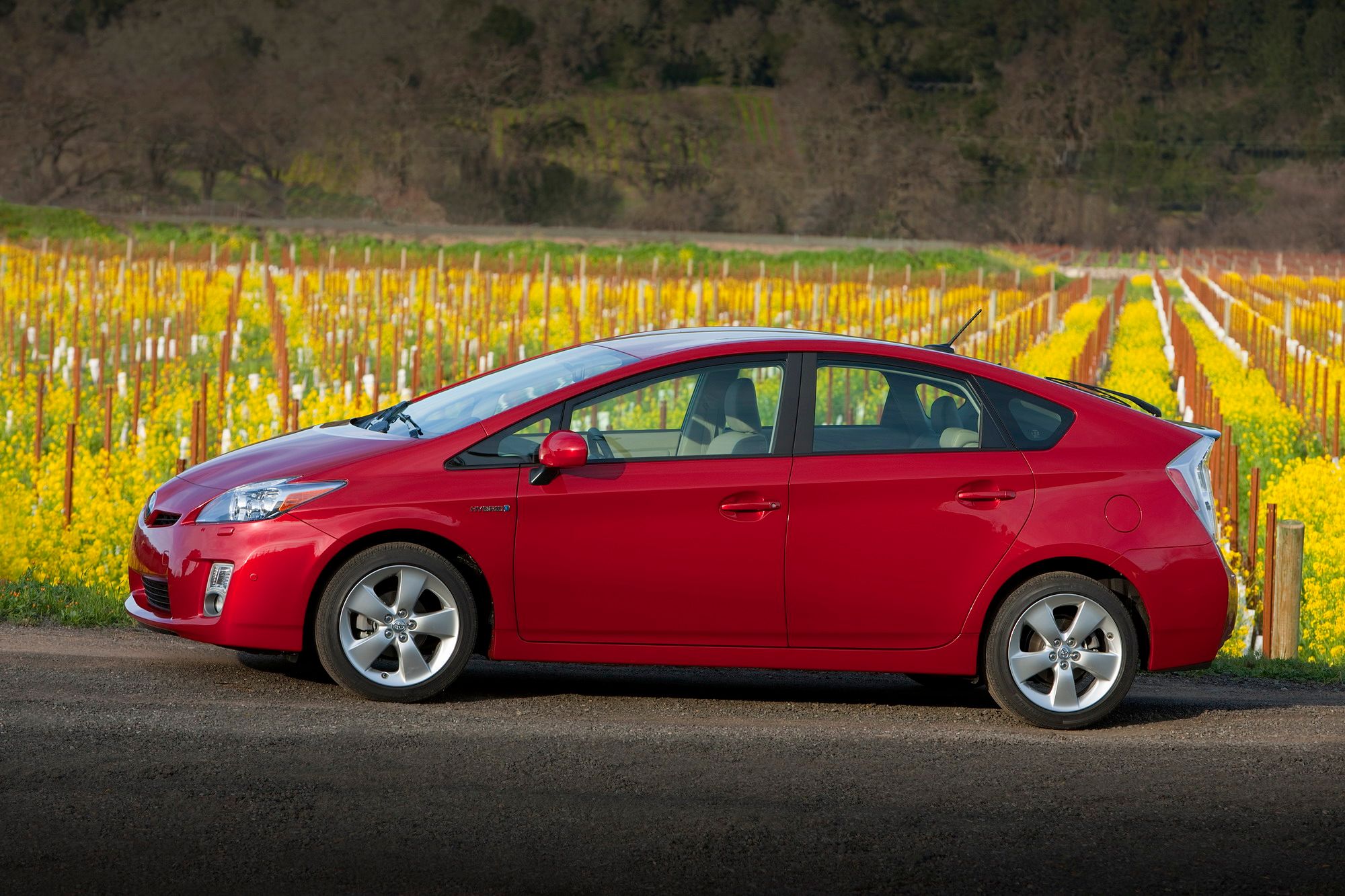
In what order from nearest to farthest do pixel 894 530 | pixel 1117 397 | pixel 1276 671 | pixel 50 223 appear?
pixel 894 530, pixel 1117 397, pixel 1276 671, pixel 50 223

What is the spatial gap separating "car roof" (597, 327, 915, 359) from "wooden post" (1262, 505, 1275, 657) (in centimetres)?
362

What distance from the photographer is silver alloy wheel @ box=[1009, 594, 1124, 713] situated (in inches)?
263

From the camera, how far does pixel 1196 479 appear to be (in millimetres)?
6824

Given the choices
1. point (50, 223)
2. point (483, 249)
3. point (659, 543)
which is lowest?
point (659, 543)

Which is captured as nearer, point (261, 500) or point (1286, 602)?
point (261, 500)

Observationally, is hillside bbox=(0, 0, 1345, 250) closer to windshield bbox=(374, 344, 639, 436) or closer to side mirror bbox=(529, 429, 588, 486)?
windshield bbox=(374, 344, 639, 436)

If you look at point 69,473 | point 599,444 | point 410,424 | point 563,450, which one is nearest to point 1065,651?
point 599,444

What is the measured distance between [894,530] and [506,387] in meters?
1.62

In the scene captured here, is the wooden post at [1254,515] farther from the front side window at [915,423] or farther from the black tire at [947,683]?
the front side window at [915,423]

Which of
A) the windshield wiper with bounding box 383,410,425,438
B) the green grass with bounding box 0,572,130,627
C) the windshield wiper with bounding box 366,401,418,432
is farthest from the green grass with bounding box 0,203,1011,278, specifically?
the windshield wiper with bounding box 383,410,425,438

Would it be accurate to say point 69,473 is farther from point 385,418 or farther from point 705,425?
point 705,425

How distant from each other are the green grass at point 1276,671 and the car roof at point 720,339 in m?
2.82

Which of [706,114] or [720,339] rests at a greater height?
[706,114]

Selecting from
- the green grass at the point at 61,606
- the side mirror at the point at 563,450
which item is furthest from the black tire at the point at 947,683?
the green grass at the point at 61,606
